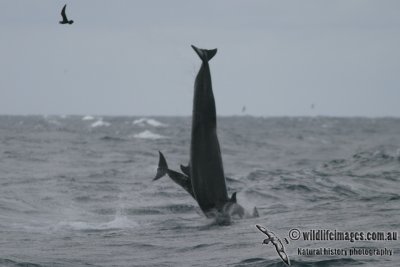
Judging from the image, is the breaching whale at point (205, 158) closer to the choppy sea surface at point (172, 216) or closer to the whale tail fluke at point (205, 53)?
the whale tail fluke at point (205, 53)

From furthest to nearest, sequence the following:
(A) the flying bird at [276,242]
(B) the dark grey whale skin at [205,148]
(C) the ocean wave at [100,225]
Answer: (C) the ocean wave at [100,225], (B) the dark grey whale skin at [205,148], (A) the flying bird at [276,242]

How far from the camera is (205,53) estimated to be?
12.3m

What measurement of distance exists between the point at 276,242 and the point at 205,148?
2448 mm

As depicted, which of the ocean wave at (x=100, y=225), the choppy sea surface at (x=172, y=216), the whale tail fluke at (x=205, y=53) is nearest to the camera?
the choppy sea surface at (x=172, y=216)

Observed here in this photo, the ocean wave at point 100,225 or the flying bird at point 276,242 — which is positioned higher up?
the flying bird at point 276,242

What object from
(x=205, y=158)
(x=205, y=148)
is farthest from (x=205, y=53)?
(x=205, y=158)

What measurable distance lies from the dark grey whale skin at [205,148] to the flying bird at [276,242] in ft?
3.43

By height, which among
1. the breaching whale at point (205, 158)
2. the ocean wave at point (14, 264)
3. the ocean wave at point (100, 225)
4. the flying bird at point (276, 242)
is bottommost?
the ocean wave at point (100, 225)

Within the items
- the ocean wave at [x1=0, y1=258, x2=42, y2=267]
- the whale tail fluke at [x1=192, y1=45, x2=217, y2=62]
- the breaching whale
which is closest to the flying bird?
the breaching whale

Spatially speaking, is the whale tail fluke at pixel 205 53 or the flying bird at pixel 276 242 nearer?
the flying bird at pixel 276 242

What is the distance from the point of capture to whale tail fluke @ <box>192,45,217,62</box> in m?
12.3

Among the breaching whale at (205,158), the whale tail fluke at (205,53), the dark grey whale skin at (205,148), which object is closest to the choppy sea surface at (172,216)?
the breaching whale at (205,158)

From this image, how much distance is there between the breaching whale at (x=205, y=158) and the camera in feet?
40.9

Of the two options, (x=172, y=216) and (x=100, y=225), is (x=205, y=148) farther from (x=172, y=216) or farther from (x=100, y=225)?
(x=172, y=216)
